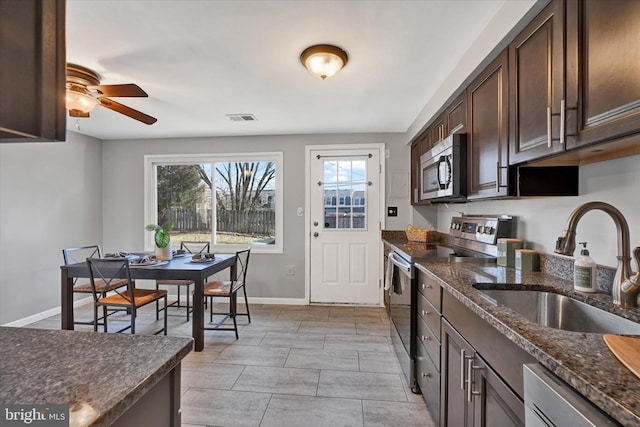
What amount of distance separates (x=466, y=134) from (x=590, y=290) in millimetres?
1200

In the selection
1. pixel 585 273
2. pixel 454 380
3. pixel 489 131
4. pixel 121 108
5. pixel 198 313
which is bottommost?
pixel 198 313

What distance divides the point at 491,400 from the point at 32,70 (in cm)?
149

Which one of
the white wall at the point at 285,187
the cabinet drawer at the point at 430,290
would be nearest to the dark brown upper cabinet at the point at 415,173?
the white wall at the point at 285,187

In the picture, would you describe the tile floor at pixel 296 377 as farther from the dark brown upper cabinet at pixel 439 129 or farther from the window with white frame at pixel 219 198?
the dark brown upper cabinet at pixel 439 129

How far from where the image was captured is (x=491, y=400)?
1054 mm

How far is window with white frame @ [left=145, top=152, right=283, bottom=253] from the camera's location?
4.16 meters

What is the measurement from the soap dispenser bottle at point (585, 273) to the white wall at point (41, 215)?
4741 millimetres

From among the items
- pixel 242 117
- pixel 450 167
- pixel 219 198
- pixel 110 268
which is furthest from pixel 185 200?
pixel 450 167

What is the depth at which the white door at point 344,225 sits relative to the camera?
3.97 metres

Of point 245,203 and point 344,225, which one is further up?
point 245,203

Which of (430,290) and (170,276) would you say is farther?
(170,276)

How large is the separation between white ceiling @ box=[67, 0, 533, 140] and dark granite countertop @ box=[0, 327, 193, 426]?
1.60 metres

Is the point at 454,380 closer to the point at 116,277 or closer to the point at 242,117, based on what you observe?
the point at 116,277

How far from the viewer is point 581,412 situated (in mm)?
604
